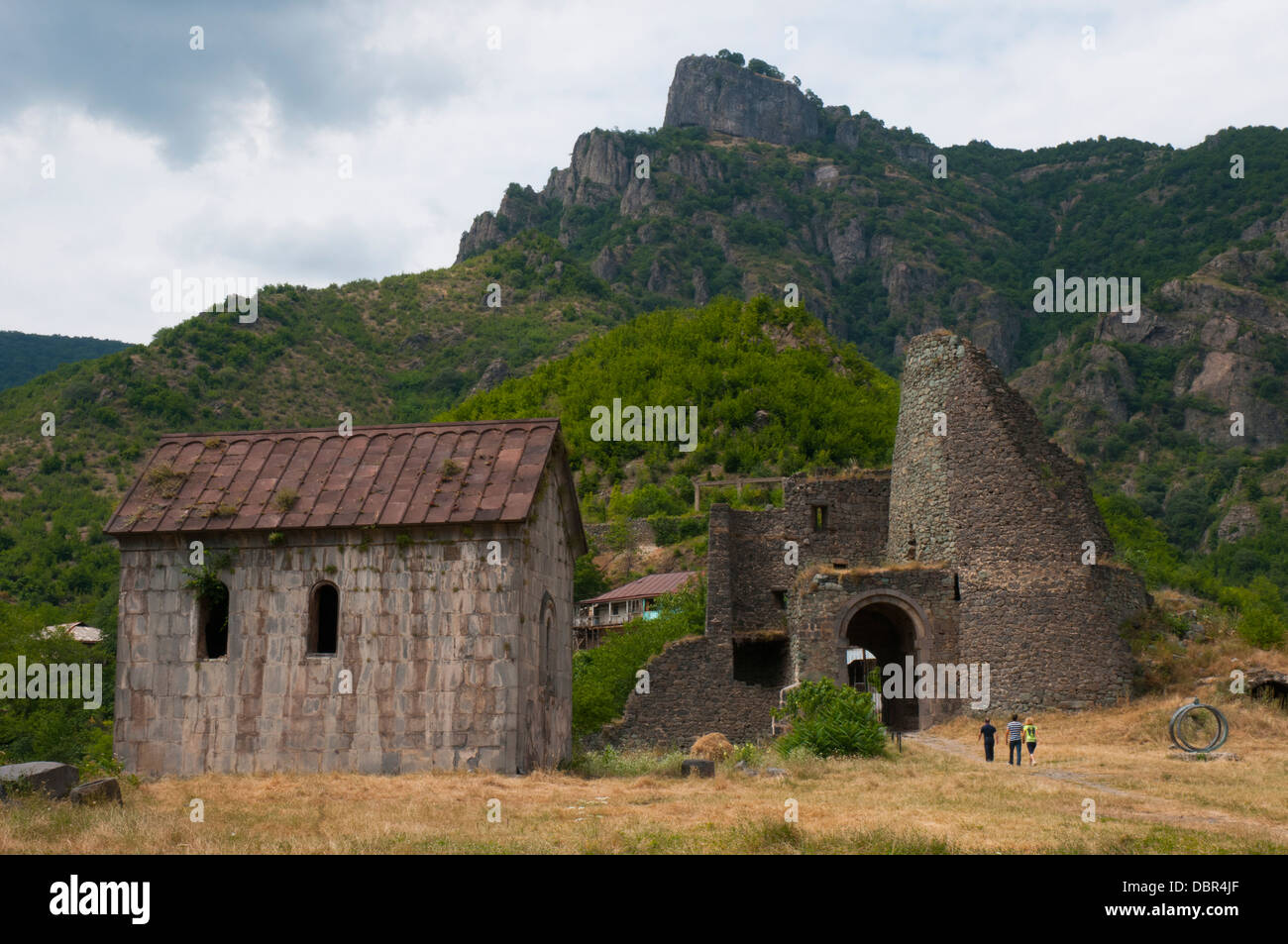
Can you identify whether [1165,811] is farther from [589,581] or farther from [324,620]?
[589,581]

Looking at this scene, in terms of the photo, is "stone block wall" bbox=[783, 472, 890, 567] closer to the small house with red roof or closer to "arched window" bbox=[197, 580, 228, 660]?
the small house with red roof

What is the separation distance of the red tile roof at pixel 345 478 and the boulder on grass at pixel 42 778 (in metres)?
5.70

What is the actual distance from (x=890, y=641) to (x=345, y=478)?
1852cm

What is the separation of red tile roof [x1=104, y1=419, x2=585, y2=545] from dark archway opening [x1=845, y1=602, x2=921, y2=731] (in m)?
12.5

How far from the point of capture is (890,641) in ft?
112

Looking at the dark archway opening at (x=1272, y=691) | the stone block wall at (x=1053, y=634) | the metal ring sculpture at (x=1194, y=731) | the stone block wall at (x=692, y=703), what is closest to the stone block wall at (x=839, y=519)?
the stone block wall at (x=692, y=703)

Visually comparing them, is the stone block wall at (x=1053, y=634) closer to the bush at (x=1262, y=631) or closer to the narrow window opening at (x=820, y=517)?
the bush at (x=1262, y=631)

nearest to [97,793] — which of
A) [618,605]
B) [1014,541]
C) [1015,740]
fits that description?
[1015,740]

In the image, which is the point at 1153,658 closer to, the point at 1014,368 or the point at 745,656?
the point at 745,656

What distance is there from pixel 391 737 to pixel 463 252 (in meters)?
157

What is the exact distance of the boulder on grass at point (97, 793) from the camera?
14.1 metres
